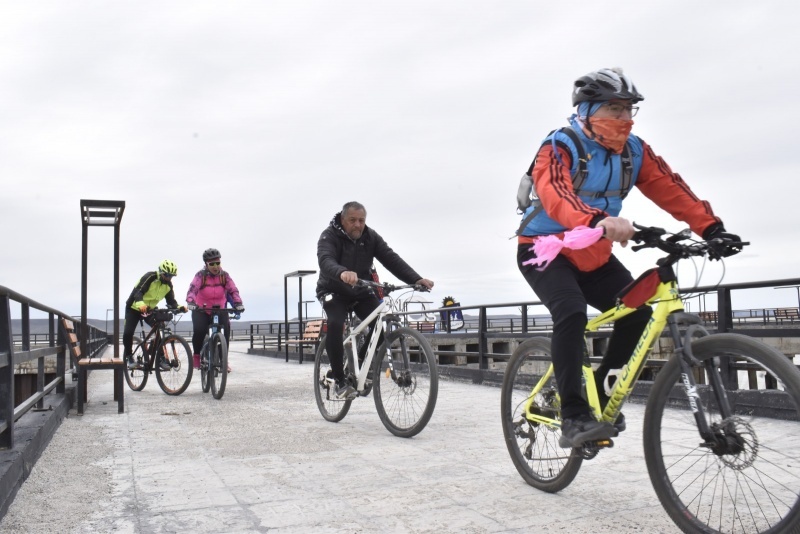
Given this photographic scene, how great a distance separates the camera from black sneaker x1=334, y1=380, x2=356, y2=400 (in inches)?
267

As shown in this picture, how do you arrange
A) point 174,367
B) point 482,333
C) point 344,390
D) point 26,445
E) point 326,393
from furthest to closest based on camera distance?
point 482,333 < point 174,367 < point 326,393 < point 344,390 < point 26,445

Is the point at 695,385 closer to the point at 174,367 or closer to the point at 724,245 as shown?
the point at 724,245

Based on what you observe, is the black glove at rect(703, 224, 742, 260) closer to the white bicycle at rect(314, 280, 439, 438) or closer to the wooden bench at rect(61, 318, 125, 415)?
the white bicycle at rect(314, 280, 439, 438)

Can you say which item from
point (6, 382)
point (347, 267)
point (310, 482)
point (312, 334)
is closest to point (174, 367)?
point (347, 267)

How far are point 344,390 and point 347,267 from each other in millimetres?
1070

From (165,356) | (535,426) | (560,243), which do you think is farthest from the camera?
(165,356)

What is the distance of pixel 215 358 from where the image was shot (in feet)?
31.5

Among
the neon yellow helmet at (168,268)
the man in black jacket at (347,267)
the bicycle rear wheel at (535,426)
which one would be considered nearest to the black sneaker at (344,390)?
the man in black jacket at (347,267)

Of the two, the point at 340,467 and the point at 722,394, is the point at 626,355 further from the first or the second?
the point at 340,467

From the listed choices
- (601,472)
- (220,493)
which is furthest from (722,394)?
(220,493)

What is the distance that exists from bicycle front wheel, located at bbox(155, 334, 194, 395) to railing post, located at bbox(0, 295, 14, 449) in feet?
16.7

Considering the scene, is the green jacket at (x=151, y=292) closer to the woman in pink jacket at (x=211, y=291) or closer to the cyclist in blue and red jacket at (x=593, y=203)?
the woman in pink jacket at (x=211, y=291)

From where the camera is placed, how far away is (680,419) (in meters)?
2.99

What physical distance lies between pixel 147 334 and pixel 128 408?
2.03 meters
